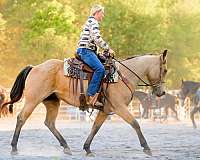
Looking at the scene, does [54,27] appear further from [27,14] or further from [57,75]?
[57,75]

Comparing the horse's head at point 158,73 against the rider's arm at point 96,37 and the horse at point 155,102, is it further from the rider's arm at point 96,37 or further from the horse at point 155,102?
the horse at point 155,102

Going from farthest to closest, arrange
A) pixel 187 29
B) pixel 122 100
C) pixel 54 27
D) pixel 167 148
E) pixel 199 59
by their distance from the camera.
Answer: pixel 199 59
pixel 187 29
pixel 54 27
pixel 167 148
pixel 122 100

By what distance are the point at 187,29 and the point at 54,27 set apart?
47.6 ft

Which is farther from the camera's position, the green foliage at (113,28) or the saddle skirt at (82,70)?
the green foliage at (113,28)

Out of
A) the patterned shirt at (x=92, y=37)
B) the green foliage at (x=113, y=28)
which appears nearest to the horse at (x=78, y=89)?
the patterned shirt at (x=92, y=37)

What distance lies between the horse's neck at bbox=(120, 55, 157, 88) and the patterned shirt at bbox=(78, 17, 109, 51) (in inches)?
31.4

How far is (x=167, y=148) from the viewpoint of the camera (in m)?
13.4

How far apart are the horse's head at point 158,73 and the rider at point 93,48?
3.73 feet

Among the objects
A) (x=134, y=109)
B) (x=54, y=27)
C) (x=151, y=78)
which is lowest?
(x=134, y=109)

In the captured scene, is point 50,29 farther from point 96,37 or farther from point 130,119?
point 130,119

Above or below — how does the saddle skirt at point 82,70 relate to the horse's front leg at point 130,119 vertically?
above

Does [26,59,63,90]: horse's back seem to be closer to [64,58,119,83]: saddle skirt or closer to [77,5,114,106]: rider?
[64,58,119,83]: saddle skirt

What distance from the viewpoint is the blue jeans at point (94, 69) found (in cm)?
1216

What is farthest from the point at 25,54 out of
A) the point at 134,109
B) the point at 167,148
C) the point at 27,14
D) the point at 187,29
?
the point at 167,148
